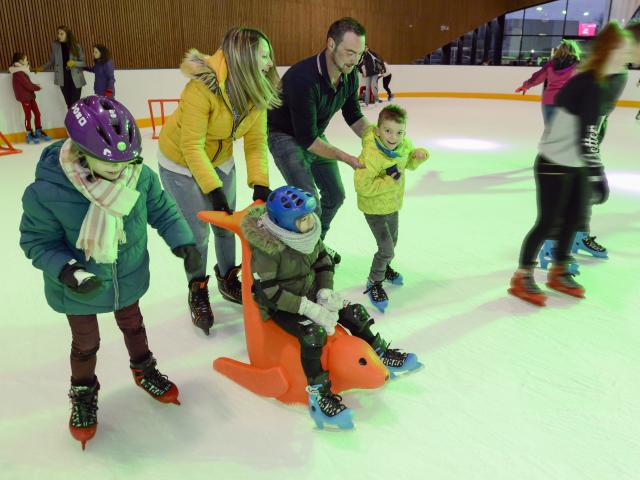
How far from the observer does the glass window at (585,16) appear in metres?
18.7

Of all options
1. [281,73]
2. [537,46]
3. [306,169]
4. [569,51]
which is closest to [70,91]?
[281,73]

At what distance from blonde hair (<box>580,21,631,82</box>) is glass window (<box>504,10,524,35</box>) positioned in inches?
776

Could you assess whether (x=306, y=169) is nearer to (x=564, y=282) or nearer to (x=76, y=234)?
(x=76, y=234)

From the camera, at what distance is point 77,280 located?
1.25m

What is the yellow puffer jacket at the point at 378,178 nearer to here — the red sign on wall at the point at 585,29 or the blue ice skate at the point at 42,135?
the blue ice skate at the point at 42,135

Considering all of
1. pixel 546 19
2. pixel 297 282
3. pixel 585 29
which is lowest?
pixel 297 282

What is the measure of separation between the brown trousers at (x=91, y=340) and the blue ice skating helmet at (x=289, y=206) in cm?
56

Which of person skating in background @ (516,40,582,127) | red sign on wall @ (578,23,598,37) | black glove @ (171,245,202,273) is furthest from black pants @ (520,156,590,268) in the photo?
red sign on wall @ (578,23,598,37)

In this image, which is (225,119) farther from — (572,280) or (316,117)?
(572,280)

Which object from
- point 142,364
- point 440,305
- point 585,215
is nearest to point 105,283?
point 142,364

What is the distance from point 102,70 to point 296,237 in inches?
261

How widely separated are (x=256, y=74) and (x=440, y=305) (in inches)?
53.8

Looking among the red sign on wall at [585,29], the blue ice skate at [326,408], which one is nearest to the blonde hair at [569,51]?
the blue ice skate at [326,408]

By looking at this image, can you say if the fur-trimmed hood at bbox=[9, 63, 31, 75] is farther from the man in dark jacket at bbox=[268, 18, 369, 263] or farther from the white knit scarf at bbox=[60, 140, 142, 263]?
the white knit scarf at bbox=[60, 140, 142, 263]
